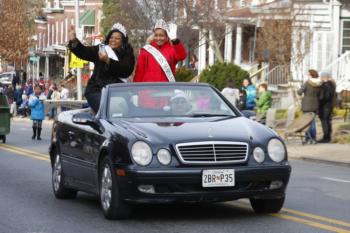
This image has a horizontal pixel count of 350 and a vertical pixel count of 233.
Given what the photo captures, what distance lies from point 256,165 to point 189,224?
2.89 feet

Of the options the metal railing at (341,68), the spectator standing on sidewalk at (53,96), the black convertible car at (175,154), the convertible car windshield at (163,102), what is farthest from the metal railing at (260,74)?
the black convertible car at (175,154)

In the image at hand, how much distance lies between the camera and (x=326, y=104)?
87.3 feet

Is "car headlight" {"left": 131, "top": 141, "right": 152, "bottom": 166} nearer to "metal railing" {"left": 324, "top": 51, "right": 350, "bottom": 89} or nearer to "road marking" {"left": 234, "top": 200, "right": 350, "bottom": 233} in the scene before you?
"road marking" {"left": 234, "top": 200, "right": 350, "bottom": 233}

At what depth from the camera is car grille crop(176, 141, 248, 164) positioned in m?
10.4

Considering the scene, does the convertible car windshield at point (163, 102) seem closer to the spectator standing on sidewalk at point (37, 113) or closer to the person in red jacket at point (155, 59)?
the person in red jacket at point (155, 59)

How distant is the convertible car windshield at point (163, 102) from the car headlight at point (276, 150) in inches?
41.6

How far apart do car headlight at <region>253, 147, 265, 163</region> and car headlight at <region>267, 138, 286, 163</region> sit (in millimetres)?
98

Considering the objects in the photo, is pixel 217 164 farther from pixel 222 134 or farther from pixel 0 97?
pixel 0 97

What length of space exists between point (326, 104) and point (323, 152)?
2.92 m

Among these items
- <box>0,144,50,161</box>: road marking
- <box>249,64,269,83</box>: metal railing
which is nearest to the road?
<box>0,144,50,161</box>: road marking

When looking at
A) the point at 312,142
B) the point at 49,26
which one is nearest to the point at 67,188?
the point at 312,142

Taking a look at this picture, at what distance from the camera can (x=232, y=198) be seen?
10.6 m

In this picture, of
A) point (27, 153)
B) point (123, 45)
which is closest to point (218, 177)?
point (123, 45)

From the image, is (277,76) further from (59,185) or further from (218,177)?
(218,177)
